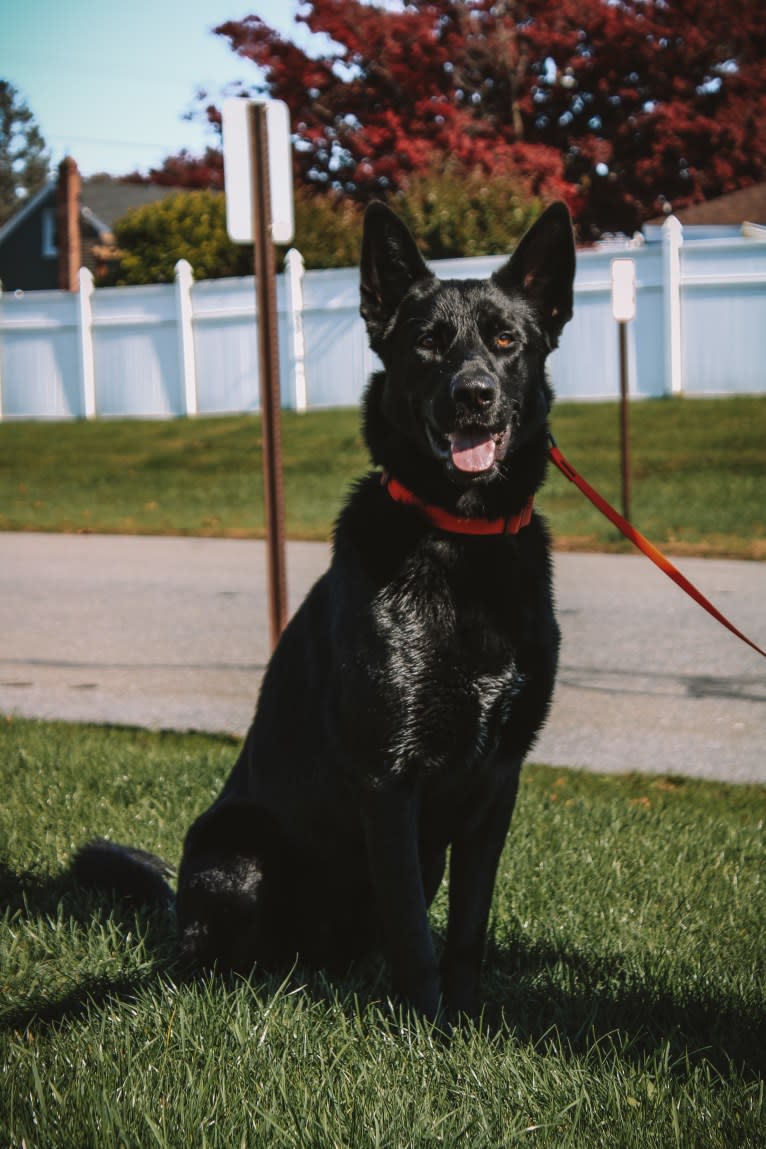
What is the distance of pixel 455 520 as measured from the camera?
3.08m

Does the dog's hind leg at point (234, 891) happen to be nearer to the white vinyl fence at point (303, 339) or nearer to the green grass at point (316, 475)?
the green grass at point (316, 475)

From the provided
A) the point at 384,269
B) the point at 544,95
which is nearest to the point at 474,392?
the point at 384,269

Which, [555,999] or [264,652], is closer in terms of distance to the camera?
[555,999]

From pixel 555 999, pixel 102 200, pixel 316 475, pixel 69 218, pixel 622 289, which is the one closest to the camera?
pixel 555 999

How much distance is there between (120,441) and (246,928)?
17.7m

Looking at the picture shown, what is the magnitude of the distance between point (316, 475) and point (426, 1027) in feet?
45.4

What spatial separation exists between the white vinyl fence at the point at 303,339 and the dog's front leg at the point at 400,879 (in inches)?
598

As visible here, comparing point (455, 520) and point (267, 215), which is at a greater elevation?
point (267, 215)

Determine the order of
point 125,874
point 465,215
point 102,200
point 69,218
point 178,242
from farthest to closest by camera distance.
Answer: point 102,200 < point 69,218 < point 178,242 < point 465,215 < point 125,874

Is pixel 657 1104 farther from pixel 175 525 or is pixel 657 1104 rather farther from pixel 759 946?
pixel 175 525

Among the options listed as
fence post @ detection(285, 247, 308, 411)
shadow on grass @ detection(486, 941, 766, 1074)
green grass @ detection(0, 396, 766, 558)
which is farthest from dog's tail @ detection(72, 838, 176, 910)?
fence post @ detection(285, 247, 308, 411)

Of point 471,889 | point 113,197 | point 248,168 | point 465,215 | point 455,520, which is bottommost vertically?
point 471,889

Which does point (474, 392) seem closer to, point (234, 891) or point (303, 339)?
point (234, 891)

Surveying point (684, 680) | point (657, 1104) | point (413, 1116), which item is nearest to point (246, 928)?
point (413, 1116)
